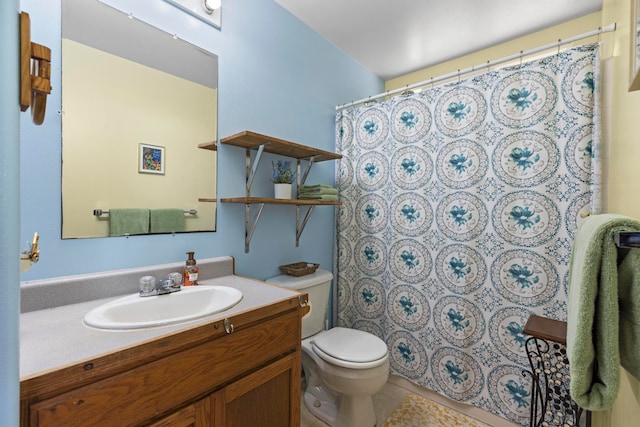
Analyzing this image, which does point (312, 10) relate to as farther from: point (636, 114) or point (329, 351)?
point (329, 351)

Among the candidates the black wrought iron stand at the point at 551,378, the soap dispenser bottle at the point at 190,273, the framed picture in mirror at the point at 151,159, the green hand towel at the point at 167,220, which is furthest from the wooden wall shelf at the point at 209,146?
the black wrought iron stand at the point at 551,378

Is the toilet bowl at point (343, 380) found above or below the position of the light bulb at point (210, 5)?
below

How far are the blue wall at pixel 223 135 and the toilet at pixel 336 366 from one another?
29 cm

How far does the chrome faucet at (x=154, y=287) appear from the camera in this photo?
1.14 m

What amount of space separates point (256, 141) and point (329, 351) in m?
1.18

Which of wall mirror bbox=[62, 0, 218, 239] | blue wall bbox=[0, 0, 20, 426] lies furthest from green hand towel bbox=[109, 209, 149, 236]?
blue wall bbox=[0, 0, 20, 426]

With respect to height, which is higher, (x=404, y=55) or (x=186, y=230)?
(x=404, y=55)

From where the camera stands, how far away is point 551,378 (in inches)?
51.8

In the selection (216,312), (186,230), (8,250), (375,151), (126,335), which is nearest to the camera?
(8,250)

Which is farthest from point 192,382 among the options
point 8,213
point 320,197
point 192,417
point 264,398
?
point 320,197

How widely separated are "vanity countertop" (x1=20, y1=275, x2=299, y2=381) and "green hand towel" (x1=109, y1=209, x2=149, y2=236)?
0.91 feet

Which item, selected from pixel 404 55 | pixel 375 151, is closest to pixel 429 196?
pixel 375 151

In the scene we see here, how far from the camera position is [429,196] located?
6.13 feet

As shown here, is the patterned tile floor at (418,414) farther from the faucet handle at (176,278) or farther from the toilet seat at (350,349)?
the faucet handle at (176,278)
